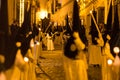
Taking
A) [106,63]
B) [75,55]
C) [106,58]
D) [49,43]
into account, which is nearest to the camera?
[75,55]

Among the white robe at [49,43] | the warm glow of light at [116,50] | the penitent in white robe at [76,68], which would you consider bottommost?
the penitent in white robe at [76,68]

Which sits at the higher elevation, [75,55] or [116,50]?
[116,50]

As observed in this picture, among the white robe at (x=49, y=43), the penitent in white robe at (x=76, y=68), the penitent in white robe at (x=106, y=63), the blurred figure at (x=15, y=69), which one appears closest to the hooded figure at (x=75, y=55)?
the penitent in white robe at (x=76, y=68)

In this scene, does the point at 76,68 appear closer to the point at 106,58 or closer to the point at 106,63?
the point at 106,58

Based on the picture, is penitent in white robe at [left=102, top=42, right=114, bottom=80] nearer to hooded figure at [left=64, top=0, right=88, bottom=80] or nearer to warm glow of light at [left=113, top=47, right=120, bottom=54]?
warm glow of light at [left=113, top=47, right=120, bottom=54]

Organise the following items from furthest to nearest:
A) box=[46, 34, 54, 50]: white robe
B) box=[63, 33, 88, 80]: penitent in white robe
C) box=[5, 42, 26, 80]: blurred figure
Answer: box=[46, 34, 54, 50]: white robe → box=[63, 33, 88, 80]: penitent in white robe → box=[5, 42, 26, 80]: blurred figure

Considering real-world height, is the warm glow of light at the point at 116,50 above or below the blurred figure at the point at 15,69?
above

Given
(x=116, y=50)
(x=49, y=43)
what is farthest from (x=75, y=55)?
(x=49, y=43)

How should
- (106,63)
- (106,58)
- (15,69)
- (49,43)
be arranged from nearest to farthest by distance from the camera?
(15,69), (106,58), (106,63), (49,43)

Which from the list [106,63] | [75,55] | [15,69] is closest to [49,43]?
[106,63]

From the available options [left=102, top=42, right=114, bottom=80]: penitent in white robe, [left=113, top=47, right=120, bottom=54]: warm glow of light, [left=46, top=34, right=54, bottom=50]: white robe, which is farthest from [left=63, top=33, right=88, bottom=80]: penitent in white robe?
[left=46, top=34, right=54, bottom=50]: white robe

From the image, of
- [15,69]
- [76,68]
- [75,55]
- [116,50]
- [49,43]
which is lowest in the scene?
[76,68]

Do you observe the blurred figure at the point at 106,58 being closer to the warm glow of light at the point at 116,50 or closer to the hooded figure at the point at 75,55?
the warm glow of light at the point at 116,50

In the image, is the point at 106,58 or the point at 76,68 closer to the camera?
the point at 76,68
